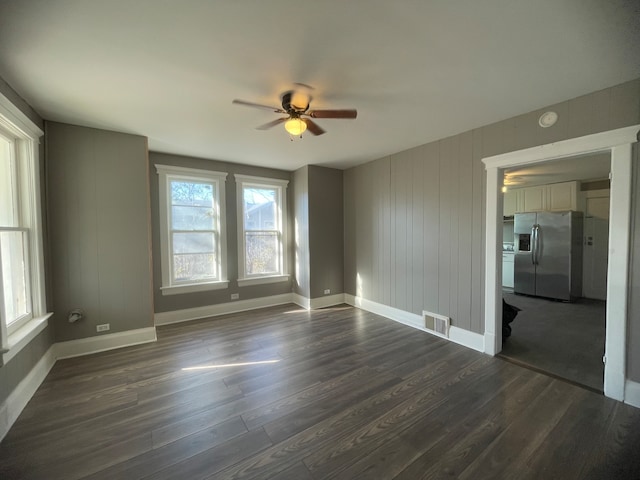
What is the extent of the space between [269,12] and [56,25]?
1253mm

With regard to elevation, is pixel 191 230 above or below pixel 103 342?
above

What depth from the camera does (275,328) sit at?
148 inches

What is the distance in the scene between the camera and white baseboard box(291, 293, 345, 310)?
15.5 feet

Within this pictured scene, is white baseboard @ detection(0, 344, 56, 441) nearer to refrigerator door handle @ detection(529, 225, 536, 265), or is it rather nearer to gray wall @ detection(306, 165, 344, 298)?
gray wall @ detection(306, 165, 344, 298)

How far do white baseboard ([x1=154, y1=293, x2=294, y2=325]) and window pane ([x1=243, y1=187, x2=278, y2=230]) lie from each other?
1365mm

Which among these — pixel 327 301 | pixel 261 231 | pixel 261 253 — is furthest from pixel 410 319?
pixel 261 231

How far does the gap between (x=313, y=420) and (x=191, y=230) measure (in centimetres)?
343

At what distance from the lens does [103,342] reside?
121 inches

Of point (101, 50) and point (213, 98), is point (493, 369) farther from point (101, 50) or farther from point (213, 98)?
point (101, 50)

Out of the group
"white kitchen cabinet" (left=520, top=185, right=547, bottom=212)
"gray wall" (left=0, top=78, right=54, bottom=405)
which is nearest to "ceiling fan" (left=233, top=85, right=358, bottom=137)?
"gray wall" (left=0, top=78, right=54, bottom=405)

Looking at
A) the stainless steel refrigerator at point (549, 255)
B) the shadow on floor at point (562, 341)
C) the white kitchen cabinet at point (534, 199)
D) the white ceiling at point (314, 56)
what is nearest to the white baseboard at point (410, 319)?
the shadow on floor at point (562, 341)

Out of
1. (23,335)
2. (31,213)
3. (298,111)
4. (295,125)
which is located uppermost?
(298,111)

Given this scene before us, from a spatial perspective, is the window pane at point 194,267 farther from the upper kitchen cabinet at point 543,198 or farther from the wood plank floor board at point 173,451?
the upper kitchen cabinet at point 543,198

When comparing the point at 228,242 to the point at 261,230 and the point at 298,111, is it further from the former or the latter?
the point at 298,111
